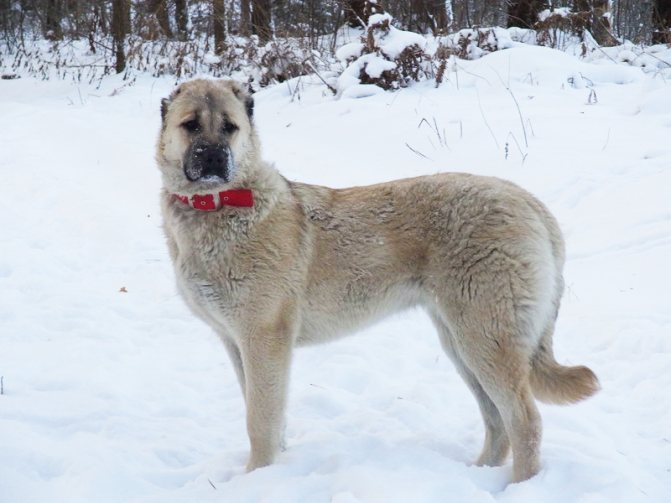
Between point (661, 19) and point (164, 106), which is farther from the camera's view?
point (661, 19)

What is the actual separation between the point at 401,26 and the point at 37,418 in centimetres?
1628

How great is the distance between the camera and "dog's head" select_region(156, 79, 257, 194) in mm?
3311

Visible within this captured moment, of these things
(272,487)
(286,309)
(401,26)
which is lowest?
(272,487)

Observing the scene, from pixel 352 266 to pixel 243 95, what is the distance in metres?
1.11

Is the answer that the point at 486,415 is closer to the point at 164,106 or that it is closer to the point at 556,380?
the point at 556,380

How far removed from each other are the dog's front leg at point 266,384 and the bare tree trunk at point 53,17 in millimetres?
20750

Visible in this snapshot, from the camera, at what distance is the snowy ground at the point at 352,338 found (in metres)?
3.14

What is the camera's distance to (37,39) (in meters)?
22.2

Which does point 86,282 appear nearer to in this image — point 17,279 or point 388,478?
point 17,279

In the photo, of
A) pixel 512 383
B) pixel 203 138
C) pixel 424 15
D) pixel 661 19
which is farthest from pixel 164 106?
pixel 424 15

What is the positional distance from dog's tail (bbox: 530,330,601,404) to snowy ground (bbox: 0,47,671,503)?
0.99ft

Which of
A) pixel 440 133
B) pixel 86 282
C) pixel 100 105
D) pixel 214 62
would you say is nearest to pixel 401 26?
pixel 214 62

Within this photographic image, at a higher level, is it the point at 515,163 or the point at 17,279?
the point at 515,163

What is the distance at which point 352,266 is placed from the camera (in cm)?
345
